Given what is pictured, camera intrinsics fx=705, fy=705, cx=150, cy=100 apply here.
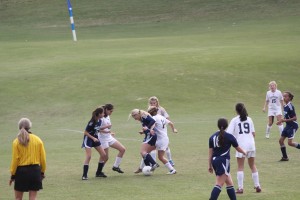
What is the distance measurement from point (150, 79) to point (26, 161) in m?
28.5

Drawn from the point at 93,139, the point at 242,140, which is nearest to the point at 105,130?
the point at 93,139

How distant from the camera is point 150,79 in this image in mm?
42125

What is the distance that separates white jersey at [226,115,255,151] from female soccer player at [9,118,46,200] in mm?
4637

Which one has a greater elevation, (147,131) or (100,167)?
(147,131)

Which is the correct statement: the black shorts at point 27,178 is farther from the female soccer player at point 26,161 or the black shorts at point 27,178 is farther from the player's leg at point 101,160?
the player's leg at point 101,160

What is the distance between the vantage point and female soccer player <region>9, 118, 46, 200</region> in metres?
13.8

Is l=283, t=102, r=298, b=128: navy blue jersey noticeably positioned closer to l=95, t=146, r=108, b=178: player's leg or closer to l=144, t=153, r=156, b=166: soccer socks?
l=144, t=153, r=156, b=166: soccer socks

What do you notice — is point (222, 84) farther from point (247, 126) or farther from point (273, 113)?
point (247, 126)


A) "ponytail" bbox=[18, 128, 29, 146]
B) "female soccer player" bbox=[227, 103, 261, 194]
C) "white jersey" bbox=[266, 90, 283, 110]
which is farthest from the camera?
"white jersey" bbox=[266, 90, 283, 110]

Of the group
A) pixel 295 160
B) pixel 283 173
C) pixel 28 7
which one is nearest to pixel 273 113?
pixel 295 160

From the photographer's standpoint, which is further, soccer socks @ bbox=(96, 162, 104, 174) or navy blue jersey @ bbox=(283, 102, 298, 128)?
navy blue jersey @ bbox=(283, 102, 298, 128)

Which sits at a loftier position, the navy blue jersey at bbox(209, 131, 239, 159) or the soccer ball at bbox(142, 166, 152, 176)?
the navy blue jersey at bbox(209, 131, 239, 159)

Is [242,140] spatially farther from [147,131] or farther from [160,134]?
[160,134]

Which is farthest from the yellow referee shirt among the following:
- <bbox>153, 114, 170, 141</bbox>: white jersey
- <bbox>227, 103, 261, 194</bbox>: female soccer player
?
<bbox>153, 114, 170, 141</bbox>: white jersey
